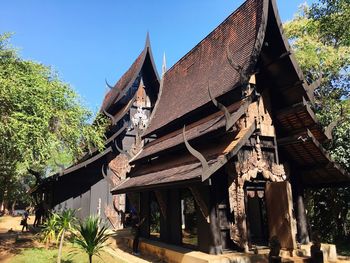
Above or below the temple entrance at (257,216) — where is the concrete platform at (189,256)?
below

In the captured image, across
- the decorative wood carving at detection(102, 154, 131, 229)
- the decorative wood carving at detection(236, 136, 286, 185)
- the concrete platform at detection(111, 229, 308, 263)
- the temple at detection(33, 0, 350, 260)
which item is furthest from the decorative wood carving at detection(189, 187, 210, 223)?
the decorative wood carving at detection(102, 154, 131, 229)

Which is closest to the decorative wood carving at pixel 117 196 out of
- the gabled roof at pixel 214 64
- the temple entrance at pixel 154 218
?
the gabled roof at pixel 214 64

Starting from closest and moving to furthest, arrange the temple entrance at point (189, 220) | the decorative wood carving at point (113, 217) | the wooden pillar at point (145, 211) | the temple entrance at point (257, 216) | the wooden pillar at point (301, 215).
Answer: the temple entrance at point (257, 216) → the wooden pillar at point (301, 215) → the temple entrance at point (189, 220) → the wooden pillar at point (145, 211) → the decorative wood carving at point (113, 217)

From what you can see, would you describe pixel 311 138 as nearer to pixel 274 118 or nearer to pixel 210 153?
pixel 274 118

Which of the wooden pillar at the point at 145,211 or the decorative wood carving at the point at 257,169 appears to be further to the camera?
the wooden pillar at the point at 145,211

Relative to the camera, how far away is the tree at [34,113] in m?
8.88

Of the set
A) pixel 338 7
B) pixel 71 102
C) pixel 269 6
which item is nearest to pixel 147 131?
pixel 71 102

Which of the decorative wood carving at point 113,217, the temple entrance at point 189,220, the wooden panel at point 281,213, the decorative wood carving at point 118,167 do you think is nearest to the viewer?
the wooden panel at point 281,213

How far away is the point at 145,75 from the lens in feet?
61.9

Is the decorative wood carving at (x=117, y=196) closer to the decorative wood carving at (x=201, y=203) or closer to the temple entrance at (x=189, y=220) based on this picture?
the temple entrance at (x=189, y=220)

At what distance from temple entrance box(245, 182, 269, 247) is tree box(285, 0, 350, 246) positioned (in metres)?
3.05

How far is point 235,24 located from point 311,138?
17.8 feet

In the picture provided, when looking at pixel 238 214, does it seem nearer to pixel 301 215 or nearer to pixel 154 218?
pixel 301 215

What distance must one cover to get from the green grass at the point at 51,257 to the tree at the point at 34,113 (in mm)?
2839
